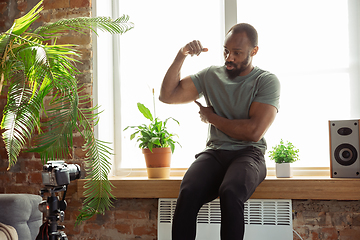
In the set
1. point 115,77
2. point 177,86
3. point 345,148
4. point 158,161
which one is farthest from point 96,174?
point 345,148

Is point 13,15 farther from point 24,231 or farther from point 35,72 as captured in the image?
point 24,231

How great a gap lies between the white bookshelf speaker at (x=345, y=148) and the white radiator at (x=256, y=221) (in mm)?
393

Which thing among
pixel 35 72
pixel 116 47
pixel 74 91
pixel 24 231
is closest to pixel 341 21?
pixel 116 47

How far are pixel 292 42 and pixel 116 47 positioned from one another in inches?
55.5

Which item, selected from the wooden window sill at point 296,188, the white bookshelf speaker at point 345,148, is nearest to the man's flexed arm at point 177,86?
the wooden window sill at point 296,188

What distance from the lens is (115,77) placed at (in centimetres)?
290

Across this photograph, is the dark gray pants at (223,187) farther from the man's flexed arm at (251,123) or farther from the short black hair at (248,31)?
the short black hair at (248,31)

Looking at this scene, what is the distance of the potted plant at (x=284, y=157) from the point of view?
2.39 m

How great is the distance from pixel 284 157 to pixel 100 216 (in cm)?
141

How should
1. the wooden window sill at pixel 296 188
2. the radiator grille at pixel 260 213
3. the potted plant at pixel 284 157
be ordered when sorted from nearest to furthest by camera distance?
the wooden window sill at pixel 296 188, the radiator grille at pixel 260 213, the potted plant at pixel 284 157

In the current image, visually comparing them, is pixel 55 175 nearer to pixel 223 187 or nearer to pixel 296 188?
pixel 223 187

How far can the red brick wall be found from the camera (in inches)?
91.3

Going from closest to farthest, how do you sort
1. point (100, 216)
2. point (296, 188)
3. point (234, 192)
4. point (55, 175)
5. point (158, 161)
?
point (55, 175)
point (234, 192)
point (296, 188)
point (158, 161)
point (100, 216)

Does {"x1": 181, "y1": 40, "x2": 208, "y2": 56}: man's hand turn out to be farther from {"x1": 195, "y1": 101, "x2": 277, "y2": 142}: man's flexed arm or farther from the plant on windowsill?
the plant on windowsill
